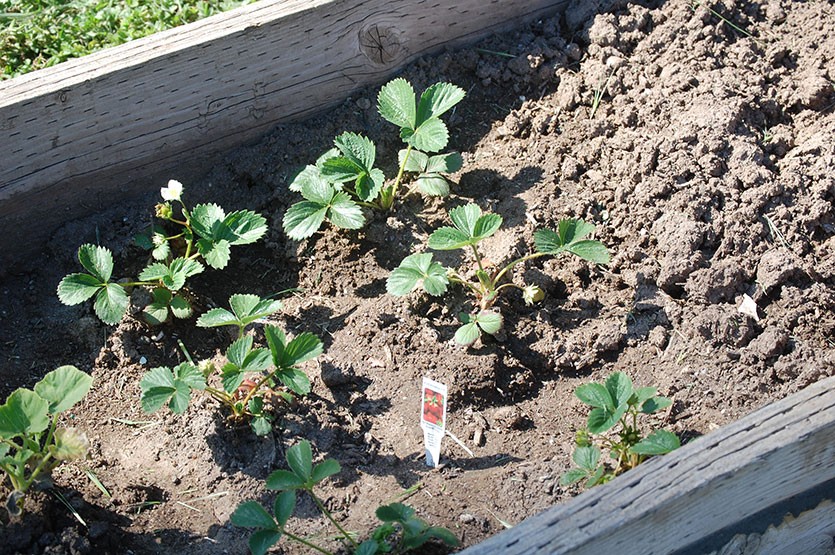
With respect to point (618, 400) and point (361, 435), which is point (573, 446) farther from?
point (361, 435)

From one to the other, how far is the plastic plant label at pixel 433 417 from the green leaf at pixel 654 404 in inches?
18.1

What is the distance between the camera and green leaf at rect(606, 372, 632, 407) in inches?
82.9

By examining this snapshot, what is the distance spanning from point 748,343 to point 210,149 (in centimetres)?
156

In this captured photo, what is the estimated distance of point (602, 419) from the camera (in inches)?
82.0

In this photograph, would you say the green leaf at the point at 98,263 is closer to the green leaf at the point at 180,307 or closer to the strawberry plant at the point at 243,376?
the green leaf at the point at 180,307

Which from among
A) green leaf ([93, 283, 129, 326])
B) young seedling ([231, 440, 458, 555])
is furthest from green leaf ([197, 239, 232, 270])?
young seedling ([231, 440, 458, 555])

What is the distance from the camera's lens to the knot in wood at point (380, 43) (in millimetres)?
2842

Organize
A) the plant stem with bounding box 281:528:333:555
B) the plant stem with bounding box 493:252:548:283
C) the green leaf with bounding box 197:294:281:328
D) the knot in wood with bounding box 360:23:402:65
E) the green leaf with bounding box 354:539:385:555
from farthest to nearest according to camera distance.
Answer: the knot in wood with bounding box 360:23:402:65 < the plant stem with bounding box 493:252:548:283 < the green leaf with bounding box 197:294:281:328 < the plant stem with bounding box 281:528:333:555 < the green leaf with bounding box 354:539:385:555

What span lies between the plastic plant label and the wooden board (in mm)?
1002

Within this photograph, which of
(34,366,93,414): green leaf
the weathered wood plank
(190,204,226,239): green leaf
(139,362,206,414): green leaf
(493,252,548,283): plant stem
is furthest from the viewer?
(190,204,226,239): green leaf

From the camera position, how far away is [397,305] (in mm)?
2561

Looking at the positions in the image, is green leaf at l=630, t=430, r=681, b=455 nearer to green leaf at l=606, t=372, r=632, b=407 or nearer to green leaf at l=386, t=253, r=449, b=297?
green leaf at l=606, t=372, r=632, b=407

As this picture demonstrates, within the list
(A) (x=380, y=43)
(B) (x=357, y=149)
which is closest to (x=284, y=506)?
(B) (x=357, y=149)

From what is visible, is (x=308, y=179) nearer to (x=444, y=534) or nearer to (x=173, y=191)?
(x=173, y=191)
